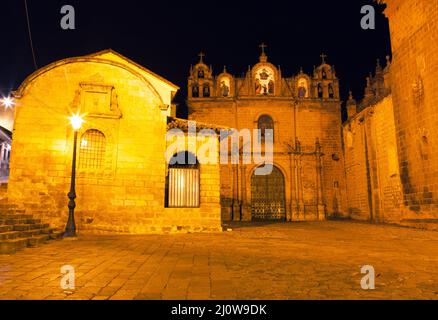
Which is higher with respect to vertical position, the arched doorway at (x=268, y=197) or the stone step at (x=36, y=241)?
the arched doorway at (x=268, y=197)

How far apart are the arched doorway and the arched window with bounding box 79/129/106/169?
13.8 metres

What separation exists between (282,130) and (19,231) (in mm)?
20270

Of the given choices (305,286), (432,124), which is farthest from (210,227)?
(432,124)

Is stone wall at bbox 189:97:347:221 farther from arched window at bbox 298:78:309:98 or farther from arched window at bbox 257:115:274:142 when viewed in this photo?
arched window at bbox 298:78:309:98

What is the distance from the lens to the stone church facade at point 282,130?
2392 centimetres

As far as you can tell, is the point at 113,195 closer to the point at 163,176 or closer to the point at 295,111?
the point at 163,176

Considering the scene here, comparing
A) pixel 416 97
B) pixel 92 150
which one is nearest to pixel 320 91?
pixel 416 97

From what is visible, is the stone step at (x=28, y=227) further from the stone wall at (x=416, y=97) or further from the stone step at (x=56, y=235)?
the stone wall at (x=416, y=97)

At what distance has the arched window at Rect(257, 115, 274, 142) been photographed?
25.2 meters

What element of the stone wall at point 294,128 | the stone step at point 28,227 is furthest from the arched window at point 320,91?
the stone step at point 28,227

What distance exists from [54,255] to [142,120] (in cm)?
769

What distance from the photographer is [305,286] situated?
411 centimetres

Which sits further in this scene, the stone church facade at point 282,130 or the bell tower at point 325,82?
the bell tower at point 325,82

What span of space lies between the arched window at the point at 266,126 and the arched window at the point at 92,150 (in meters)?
14.7
